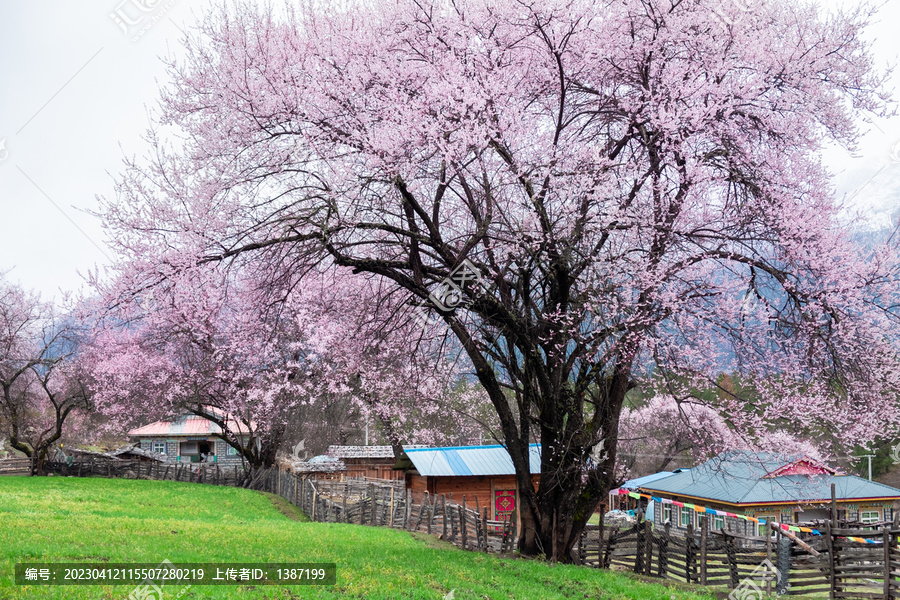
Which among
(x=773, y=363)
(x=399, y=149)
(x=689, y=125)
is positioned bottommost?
(x=773, y=363)

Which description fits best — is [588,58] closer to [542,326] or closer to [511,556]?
[542,326]

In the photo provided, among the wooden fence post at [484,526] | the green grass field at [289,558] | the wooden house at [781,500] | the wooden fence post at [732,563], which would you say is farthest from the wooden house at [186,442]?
the wooden fence post at [732,563]

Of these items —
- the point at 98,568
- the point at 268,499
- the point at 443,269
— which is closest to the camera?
the point at 98,568

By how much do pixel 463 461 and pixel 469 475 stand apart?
102 centimetres

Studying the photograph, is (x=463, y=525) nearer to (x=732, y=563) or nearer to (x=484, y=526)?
(x=484, y=526)

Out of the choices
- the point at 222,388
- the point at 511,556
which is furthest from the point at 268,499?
the point at 511,556

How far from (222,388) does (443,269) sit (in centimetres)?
1989

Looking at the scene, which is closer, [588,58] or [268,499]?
[588,58]

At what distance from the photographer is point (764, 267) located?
1068 centimetres

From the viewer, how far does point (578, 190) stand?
1027 cm

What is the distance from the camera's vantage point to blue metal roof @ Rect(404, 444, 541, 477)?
25.5 meters

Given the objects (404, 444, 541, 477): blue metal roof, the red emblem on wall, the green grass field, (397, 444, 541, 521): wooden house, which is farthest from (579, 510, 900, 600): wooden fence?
the red emblem on wall

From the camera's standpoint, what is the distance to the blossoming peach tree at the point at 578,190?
32.4 feet

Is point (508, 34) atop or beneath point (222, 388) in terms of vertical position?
atop
